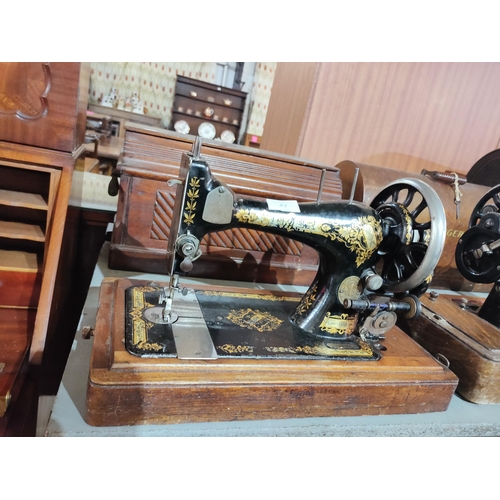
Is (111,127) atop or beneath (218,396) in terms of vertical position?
atop

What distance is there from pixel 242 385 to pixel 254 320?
24 cm

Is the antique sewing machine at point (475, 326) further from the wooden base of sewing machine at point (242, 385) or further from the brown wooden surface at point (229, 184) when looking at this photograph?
the brown wooden surface at point (229, 184)

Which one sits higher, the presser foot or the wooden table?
Result: the presser foot

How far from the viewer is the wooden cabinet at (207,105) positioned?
5258mm

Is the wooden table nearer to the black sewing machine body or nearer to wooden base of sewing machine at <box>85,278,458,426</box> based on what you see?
wooden base of sewing machine at <box>85,278,458,426</box>

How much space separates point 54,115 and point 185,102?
4737 millimetres

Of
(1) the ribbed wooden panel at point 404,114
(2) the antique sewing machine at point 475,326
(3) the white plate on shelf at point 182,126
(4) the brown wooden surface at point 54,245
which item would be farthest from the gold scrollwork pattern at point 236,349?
(3) the white plate on shelf at point 182,126

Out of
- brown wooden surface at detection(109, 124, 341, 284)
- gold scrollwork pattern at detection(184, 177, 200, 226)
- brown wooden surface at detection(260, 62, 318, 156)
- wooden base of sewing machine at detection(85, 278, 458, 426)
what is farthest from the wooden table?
brown wooden surface at detection(260, 62, 318, 156)

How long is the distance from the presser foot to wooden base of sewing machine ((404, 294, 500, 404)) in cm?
26

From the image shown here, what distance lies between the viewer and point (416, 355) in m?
0.98

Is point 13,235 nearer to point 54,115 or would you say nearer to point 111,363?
point 54,115

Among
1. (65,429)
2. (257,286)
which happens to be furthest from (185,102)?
(65,429)

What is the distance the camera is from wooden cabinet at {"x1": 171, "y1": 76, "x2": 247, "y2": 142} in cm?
526

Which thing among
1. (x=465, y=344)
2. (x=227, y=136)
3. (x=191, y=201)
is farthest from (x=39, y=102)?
(x=227, y=136)
